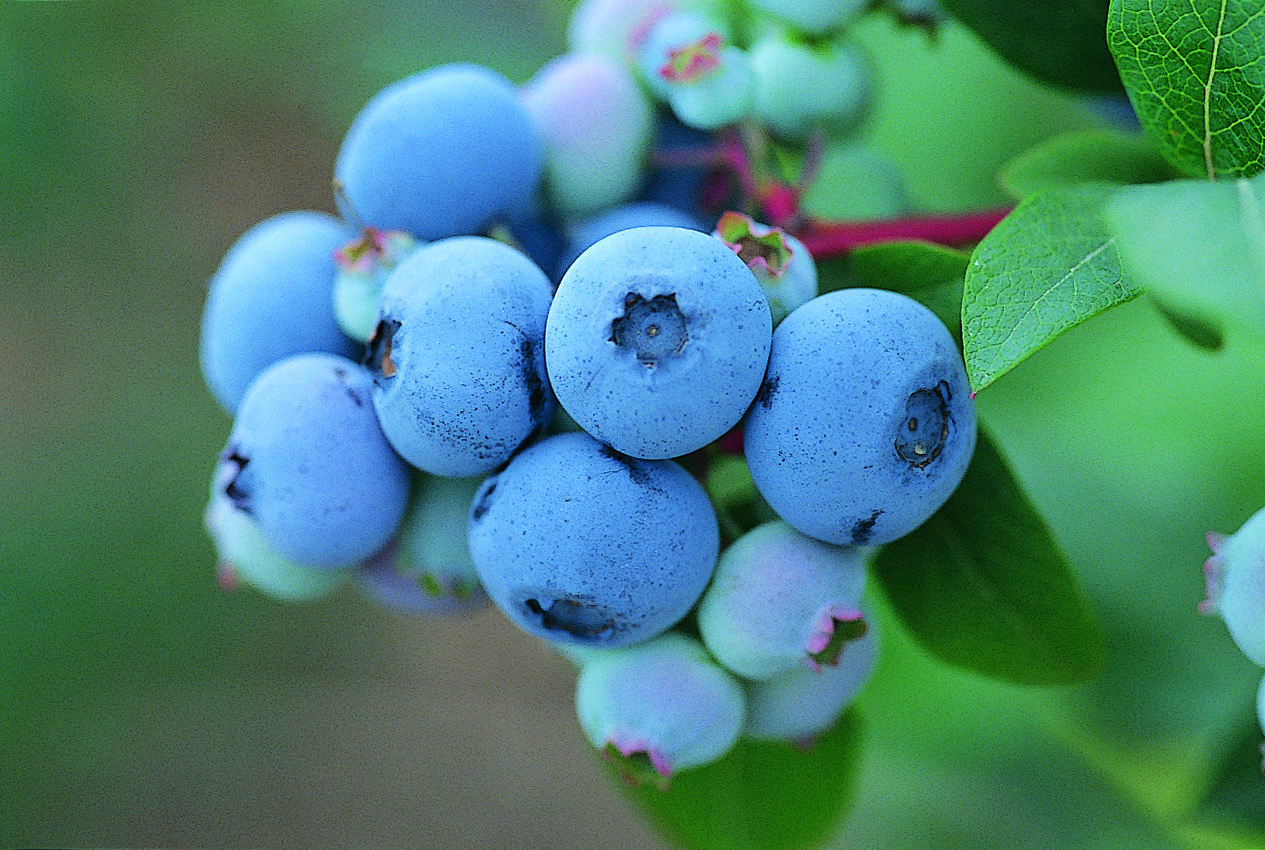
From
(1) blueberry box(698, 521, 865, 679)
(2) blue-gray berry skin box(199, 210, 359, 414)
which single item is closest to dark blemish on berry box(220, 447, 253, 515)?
(2) blue-gray berry skin box(199, 210, 359, 414)

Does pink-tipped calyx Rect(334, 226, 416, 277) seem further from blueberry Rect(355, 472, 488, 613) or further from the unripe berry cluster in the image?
the unripe berry cluster

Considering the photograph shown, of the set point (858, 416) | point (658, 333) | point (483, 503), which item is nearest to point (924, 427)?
point (858, 416)

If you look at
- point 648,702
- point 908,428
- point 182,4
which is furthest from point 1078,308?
point 182,4

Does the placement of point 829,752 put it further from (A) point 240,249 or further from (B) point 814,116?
(A) point 240,249

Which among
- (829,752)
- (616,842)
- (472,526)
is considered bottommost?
(616,842)

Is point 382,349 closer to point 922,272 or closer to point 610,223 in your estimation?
point 610,223

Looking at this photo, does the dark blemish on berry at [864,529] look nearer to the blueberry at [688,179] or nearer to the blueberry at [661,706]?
the blueberry at [661,706]

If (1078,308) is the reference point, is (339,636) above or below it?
below
